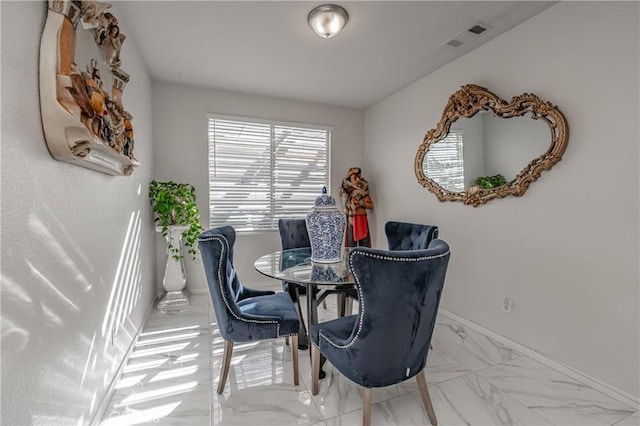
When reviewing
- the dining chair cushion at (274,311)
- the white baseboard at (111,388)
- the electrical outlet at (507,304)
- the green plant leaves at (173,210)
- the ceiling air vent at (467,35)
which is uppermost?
the ceiling air vent at (467,35)

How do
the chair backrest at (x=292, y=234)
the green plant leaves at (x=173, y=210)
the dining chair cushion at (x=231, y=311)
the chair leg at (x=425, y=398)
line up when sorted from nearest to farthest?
the chair leg at (x=425, y=398), the dining chair cushion at (x=231, y=311), the green plant leaves at (x=173, y=210), the chair backrest at (x=292, y=234)

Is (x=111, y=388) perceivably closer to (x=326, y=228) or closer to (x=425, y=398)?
(x=326, y=228)

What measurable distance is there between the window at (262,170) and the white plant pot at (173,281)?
562 millimetres

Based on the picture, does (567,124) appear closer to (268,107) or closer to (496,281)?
(496,281)

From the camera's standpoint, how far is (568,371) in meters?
2.01

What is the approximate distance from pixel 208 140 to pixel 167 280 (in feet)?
5.63

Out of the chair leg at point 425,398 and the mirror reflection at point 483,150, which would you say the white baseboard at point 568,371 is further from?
the mirror reflection at point 483,150

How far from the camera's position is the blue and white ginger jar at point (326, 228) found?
2158mm

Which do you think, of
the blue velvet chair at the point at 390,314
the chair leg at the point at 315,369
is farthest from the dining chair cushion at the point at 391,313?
the chair leg at the point at 315,369

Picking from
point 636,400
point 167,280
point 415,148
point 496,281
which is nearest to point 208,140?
point 167,280

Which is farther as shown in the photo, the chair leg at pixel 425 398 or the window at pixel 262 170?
the window at pixel 262 170

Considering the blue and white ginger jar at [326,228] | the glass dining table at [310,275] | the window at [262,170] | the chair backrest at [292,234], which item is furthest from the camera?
the window at [262,170]

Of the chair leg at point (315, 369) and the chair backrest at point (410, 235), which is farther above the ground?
the chair backrest at point (410, 235)

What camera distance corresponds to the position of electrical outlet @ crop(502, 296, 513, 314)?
2404mm
